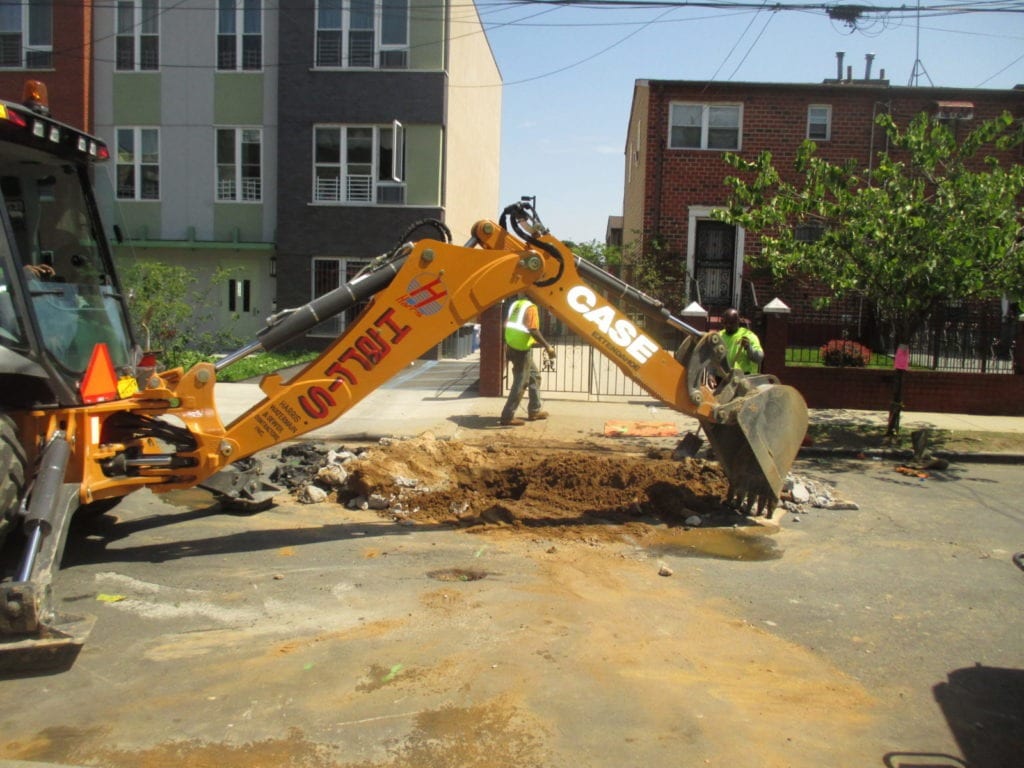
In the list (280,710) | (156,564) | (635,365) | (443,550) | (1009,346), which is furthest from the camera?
(1009,346)

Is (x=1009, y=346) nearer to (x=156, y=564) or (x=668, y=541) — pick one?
(x=668, y=541)

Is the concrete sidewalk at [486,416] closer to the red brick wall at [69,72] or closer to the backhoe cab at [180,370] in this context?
the backhoe cab at [180,370]

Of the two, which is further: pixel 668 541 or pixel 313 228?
pixel 313 228

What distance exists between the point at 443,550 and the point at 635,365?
217 cm

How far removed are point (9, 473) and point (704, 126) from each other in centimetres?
2037

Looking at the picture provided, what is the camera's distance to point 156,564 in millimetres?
6445

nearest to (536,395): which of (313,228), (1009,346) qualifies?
(1009,346)

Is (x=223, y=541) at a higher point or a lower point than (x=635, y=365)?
lower

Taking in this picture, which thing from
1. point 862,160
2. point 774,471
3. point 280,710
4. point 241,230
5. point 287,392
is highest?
point 862,160

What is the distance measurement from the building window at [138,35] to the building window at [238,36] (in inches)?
64.1

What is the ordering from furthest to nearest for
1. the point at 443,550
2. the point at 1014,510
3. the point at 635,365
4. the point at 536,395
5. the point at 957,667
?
the point at 536,395 < the point at 1014,510 < the point at 635,365 < the point at 443,550 < the point at 957,667

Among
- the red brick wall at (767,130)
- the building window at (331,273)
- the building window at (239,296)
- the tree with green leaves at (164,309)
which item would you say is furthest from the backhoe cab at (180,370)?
the building window at (239,296)

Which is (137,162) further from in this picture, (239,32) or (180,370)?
(180,370)

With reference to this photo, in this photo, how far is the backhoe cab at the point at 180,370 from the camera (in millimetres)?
5430
